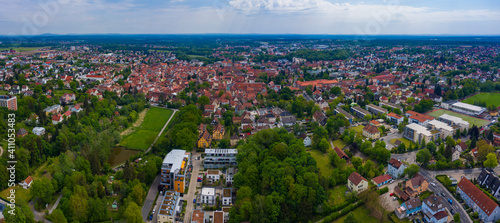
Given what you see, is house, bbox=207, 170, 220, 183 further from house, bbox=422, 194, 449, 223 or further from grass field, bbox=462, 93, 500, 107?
grass field, bbox=462, 93, 500, 107

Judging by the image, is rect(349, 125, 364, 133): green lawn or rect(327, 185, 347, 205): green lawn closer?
rect(327, 185, 347, 205): green lawn

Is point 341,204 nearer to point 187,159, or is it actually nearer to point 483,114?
point 187,159

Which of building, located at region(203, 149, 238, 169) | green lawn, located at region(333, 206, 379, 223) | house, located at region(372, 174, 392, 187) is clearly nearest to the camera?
green lawn, located at region(333, 206, 379, 223)

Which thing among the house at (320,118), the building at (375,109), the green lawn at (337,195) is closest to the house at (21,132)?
the green lawn at (337,195)

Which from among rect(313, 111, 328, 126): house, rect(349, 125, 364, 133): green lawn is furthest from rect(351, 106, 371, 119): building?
rect(313, 111, 328, 126): house

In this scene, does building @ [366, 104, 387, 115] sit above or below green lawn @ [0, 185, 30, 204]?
above

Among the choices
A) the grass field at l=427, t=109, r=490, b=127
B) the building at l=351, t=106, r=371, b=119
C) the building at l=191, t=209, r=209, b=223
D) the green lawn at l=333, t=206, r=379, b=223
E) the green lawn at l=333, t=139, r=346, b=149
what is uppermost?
the building at l=351, t=106, r=371, b=119

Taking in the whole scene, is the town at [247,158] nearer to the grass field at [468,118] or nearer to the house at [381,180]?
the house at [381,180]

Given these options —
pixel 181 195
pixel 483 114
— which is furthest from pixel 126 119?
pixel 483 114
